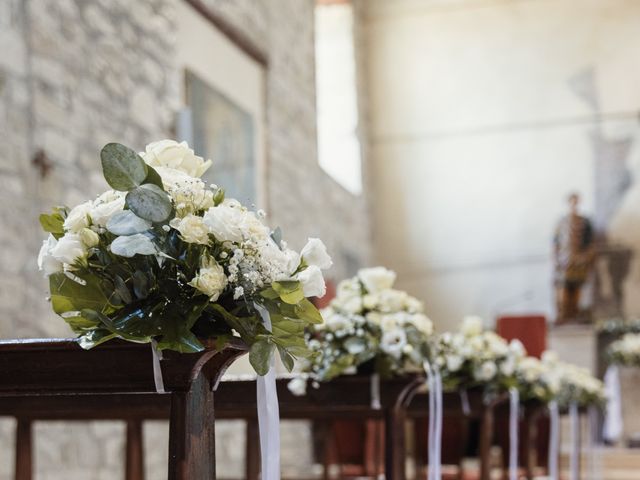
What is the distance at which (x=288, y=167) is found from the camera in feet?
31.7

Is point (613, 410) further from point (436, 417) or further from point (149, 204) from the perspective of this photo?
point (149, 204)

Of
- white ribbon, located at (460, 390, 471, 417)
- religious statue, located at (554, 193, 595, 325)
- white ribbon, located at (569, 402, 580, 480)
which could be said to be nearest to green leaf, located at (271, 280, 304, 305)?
white ribbon, located at (460, 390, 471, 417)

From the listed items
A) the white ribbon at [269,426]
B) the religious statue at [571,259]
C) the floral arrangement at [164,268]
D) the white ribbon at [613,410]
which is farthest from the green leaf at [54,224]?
the religious statue at [571,259]

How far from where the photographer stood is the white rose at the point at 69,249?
183 cm

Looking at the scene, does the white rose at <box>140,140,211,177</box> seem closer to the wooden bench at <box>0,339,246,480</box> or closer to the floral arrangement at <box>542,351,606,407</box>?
the wooden bench at <box>0,339,246,480</box>

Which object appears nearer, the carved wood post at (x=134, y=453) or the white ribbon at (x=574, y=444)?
the carved wood post at (x=134, y=453)

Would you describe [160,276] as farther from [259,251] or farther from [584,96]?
[584,96]

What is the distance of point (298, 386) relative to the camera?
10.5 feet

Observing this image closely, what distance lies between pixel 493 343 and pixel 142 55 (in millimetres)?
3325

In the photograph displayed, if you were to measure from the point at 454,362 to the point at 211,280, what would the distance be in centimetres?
243

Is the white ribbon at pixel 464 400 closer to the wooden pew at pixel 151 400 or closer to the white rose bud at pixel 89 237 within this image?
the wooden pew at pixel 151 400

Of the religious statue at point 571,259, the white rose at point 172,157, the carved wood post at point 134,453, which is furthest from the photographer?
the religious statue at point 571,259

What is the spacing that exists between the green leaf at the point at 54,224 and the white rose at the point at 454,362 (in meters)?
2.41

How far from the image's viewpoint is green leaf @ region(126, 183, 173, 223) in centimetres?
184
